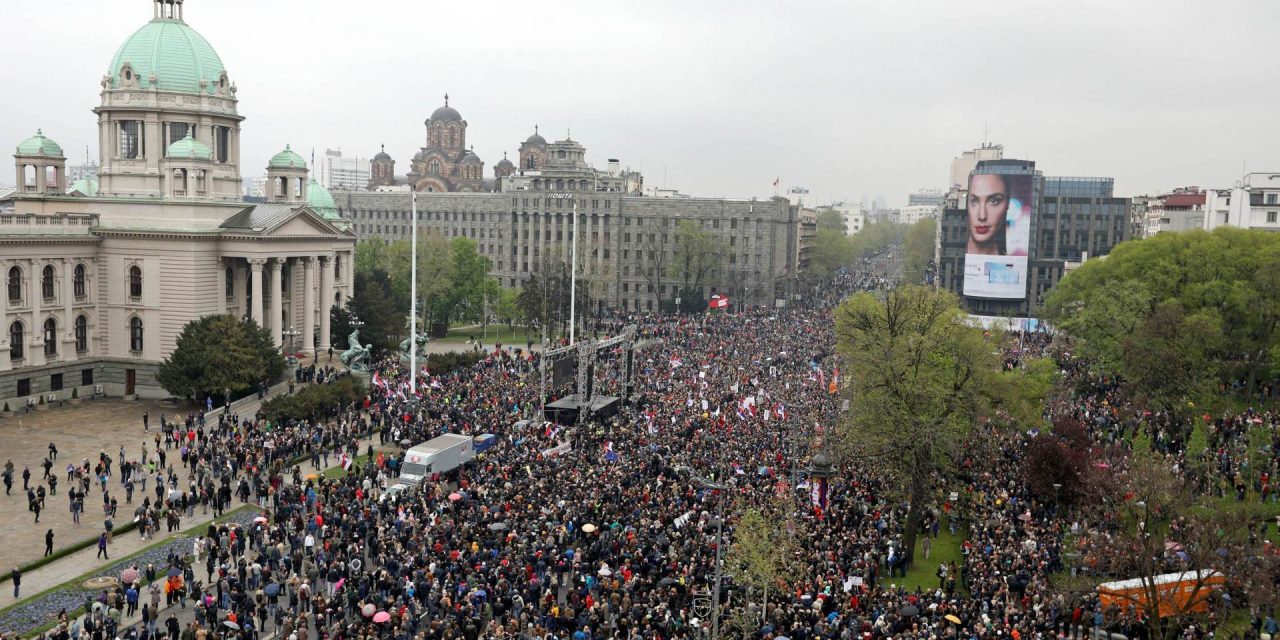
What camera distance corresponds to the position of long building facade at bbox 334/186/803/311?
4515 inches

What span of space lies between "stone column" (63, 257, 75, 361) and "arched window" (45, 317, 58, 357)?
0.43 metres

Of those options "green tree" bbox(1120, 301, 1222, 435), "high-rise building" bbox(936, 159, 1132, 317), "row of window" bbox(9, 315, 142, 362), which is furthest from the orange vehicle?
"high-rise building" bbox(936, 159, 1132, 317)

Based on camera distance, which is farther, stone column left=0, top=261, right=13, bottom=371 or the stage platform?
stone column left=0, top=261, right=13, bottom=371

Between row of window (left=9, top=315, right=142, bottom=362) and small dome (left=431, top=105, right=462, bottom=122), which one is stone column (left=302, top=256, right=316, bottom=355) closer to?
row of window (left=9, top=315, right=142, bottom=362)

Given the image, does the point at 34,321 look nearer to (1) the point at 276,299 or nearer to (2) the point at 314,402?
(1) the point at 276,299

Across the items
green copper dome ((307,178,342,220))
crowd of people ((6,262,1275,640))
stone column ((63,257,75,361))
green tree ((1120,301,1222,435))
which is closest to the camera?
crowd of people ((6,262,1275,640))

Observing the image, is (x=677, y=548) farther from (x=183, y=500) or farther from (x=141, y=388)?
(x=141, y=388)

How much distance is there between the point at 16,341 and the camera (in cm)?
5416

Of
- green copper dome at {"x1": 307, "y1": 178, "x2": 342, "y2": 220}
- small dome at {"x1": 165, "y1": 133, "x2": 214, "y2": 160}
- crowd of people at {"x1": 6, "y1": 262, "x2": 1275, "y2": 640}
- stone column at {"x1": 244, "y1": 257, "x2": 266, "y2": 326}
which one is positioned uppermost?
small dome at {"x1": 165, "y1": 133, "x2": 214, "y2": 160}

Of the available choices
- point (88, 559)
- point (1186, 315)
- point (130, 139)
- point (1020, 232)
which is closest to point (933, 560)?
point (88, 559)

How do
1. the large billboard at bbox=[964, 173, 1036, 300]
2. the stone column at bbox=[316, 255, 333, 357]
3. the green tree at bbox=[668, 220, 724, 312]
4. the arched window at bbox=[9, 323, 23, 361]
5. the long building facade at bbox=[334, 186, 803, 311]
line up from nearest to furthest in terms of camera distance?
the arched window at bbox=[9, 323, 23, 361] < the stone column at bbox=[316, 255, 333, 357] < the large billboard at bbox=[964, 173, 1036, 300] < the green tree at bbox=[668, 220, 724, 312] < the long building facade at bbox=[334, 186, 803, 311]

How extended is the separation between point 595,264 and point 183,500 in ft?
254

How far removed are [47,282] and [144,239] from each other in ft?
17.7

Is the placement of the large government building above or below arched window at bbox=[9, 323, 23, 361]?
above
